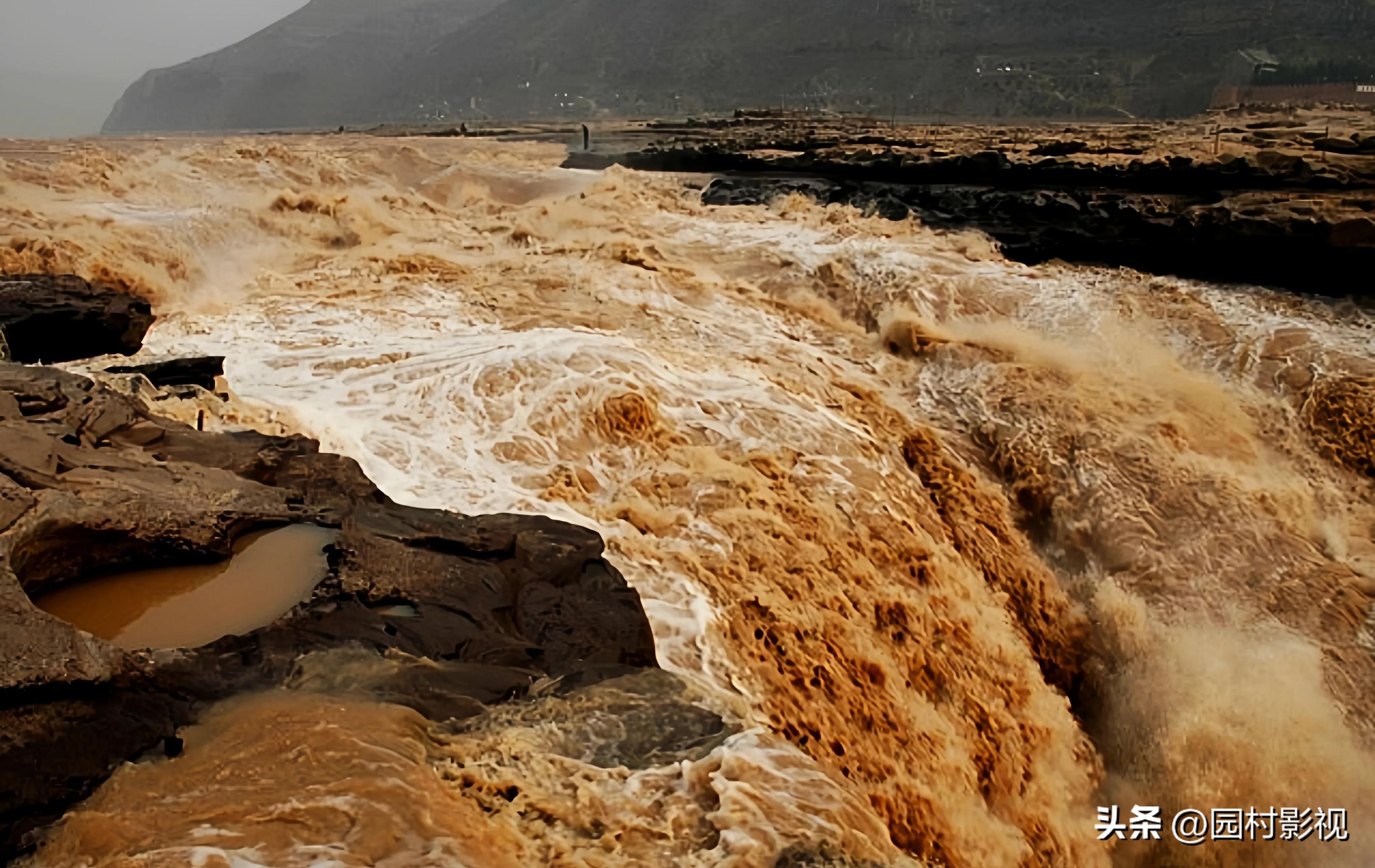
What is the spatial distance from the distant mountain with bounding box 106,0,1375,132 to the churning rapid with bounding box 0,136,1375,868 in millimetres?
42452

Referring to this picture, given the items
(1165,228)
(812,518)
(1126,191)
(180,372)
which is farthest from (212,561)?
(1126,191)

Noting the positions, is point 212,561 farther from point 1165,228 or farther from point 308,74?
point 308,74

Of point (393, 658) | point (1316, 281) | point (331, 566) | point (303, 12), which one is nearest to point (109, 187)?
point (331, 566)

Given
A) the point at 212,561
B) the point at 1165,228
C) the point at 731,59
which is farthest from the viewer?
the point at 731,59

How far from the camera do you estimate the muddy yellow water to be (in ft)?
13.1

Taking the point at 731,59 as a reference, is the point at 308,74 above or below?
above

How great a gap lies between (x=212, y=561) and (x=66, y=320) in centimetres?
401

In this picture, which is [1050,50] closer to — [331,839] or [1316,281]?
[1316,281]

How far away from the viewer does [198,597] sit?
14.1 ft

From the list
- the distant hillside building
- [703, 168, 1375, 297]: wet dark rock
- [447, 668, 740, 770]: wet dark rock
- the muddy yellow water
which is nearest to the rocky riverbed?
[703, 168, 1375, 297]: wet dark rock

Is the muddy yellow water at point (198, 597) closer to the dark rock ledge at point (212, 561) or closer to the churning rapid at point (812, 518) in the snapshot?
the dark rock ledge at point (212, 561)

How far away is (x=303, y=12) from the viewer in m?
160

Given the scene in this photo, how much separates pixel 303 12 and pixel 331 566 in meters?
182

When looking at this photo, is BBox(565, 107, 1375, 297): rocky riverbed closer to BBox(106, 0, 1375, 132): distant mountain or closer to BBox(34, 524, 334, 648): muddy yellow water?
BBox(34, 524, 334, 648): muddy yellow water
